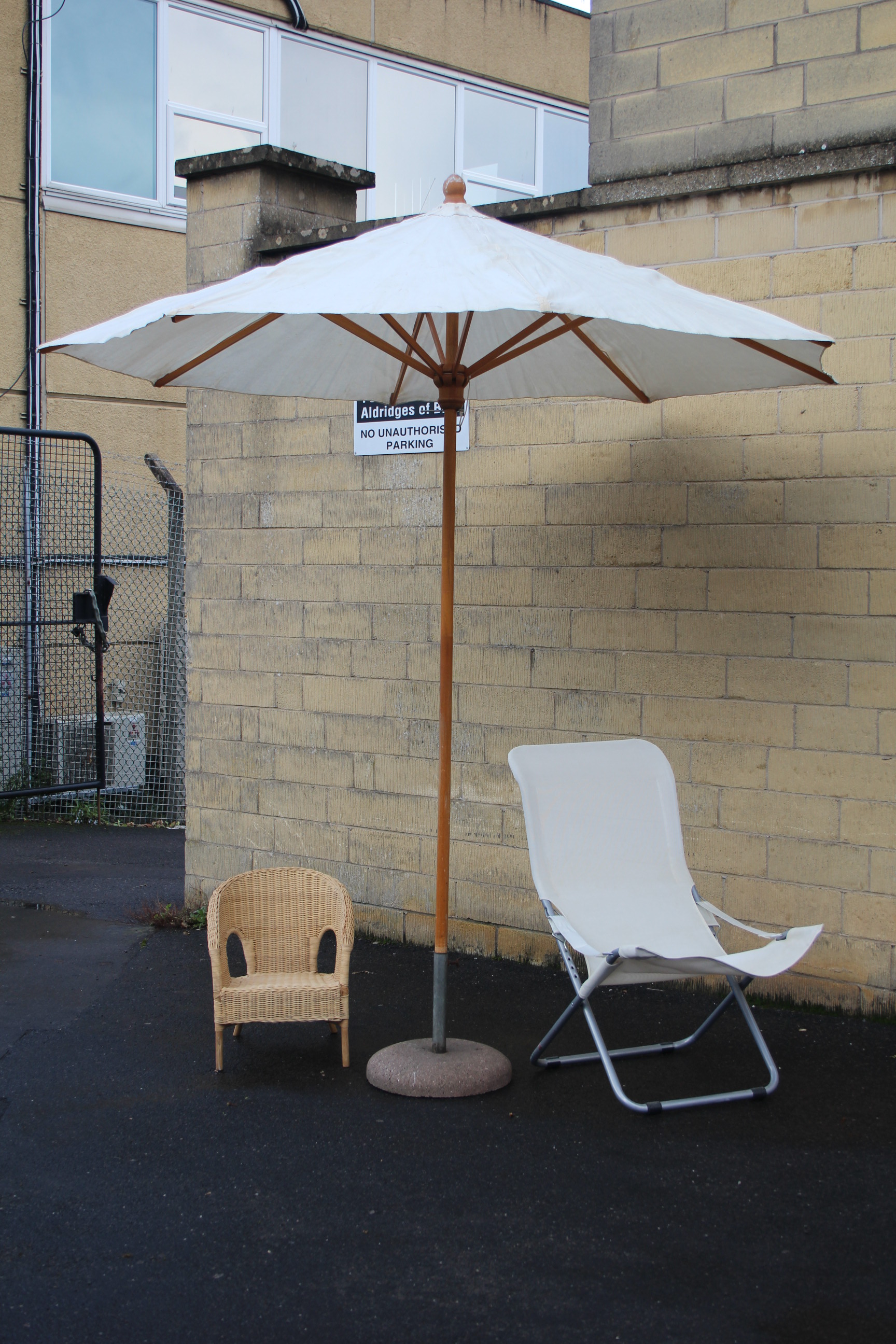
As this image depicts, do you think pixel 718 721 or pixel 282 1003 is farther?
pixel 718 721

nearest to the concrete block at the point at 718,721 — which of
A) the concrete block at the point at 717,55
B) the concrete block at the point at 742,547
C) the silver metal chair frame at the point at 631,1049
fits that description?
the concrete block at the point at 742,547

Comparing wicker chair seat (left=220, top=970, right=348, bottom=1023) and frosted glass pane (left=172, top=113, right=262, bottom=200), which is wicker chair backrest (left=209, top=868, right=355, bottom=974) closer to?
wicker chair seat (left=220, top=970, right=348, bottom=1023)

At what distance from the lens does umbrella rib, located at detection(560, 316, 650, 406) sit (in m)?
3.95

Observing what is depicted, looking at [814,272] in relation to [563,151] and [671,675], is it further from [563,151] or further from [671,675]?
[563,151]

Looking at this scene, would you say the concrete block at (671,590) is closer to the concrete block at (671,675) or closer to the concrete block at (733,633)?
the concrete block at (733,633)

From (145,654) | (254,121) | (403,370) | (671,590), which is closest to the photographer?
(403,370)

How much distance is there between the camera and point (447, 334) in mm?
3871

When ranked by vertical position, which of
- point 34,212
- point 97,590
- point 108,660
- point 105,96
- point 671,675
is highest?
point 105,96

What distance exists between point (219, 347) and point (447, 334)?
2.44 feet

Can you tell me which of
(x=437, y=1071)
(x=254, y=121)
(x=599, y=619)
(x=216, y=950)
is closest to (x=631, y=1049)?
(x=437, y=1071)

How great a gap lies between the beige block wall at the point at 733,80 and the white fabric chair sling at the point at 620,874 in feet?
7.75

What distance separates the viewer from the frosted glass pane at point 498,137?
11.8 m

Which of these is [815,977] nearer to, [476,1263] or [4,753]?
[476,1263]

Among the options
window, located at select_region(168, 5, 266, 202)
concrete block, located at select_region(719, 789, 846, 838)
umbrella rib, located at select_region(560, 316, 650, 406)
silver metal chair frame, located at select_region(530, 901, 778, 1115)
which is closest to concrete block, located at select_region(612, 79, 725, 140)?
umbrella rib, located at select_region(560, 316, 650, 406)
